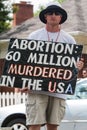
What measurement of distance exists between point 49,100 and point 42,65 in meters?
0.42

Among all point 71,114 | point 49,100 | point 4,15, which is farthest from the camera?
point 4,15

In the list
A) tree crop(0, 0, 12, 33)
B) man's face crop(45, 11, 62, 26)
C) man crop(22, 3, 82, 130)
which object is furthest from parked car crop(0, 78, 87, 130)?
tree crop(0, 0, 12, 33)

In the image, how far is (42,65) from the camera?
22.1ft

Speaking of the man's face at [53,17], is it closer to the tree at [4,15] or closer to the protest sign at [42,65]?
the protest sign at [42,65]

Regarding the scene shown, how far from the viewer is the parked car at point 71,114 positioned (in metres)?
10.8

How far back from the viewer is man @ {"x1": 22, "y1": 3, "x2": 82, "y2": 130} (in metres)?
6.57

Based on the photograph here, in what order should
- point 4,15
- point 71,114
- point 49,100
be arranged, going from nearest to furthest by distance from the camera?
point 49,100
point 71,114
point 4,15

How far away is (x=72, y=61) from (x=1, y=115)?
5.98 metres

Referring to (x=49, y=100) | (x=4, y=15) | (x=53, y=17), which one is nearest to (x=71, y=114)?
(x=49, y=100)

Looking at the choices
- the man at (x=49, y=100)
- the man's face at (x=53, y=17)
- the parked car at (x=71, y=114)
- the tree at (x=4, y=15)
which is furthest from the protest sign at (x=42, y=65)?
the tree at (x=4, y=15)

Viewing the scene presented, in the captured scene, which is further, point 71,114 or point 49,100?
point 71,114

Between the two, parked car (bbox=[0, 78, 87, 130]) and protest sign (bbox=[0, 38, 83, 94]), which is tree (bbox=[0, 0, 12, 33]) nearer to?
parked car (bbox=[0, 78, 87, 130])

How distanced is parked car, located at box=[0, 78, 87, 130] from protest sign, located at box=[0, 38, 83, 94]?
157 inches

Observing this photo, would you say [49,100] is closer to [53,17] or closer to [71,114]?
[53,17]
